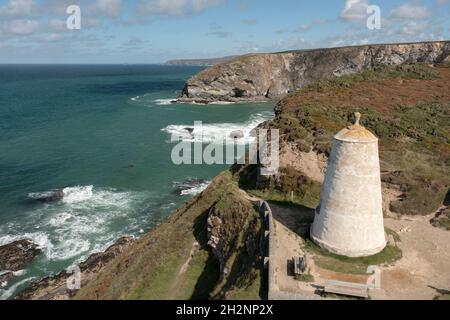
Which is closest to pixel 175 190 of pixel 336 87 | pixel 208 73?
pixel 336 87

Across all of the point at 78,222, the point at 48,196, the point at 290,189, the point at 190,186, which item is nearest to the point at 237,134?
the point at 190,186

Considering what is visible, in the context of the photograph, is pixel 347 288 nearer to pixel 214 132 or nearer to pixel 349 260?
pixel 349 260

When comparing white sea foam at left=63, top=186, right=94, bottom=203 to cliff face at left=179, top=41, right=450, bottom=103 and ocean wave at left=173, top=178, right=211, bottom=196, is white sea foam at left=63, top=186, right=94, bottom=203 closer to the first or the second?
ocean wave at left=173, top=178, right=211, bottom=196

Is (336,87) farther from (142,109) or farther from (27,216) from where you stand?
(142,109)

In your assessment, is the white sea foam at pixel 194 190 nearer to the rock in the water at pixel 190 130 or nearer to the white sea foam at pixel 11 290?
the white sea foam at pixel 11 290

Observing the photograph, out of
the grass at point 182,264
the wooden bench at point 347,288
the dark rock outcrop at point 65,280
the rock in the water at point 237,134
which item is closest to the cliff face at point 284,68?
the rock in the water at point 237,134

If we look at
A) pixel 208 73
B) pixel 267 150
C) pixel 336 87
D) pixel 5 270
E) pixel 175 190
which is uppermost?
pixel 208 73

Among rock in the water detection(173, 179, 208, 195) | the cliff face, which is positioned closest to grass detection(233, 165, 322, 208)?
rock in the water detection(173, 179, 208, 195)
